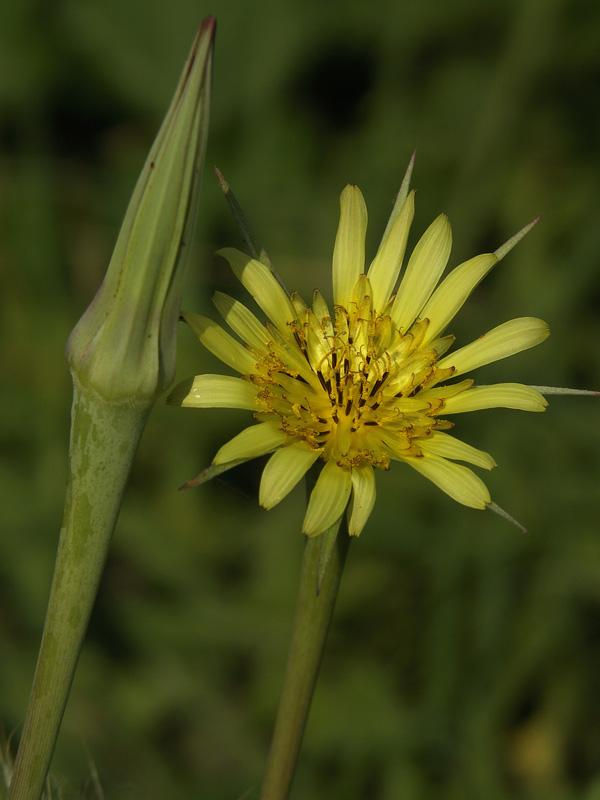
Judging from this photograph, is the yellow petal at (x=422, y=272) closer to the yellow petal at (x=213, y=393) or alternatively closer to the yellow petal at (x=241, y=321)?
the yellow petal at (x=241, y=321)

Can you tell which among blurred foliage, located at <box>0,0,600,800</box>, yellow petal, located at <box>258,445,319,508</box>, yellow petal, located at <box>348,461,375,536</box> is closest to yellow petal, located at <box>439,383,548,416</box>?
yellow petal, located at <box>348,461,375,536</box>

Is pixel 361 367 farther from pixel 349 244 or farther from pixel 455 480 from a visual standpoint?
pixel 455 480

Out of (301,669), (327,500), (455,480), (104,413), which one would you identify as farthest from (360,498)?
(104,413)

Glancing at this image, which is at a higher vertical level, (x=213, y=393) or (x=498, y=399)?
(x=498, y=399)

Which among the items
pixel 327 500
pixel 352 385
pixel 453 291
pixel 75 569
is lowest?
pixel 75 569

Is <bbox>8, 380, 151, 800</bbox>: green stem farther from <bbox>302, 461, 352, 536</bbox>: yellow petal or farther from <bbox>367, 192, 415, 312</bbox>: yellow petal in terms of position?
<bbox>367, 192, 415, 312</bbox>: yellow petal

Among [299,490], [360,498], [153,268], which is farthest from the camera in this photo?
[299,490]

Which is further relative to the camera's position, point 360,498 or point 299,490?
point 299,490

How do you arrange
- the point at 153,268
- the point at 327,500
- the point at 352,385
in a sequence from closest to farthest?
1. the point at 153,268
2. the point at 327,500
3. the point at 352,385
